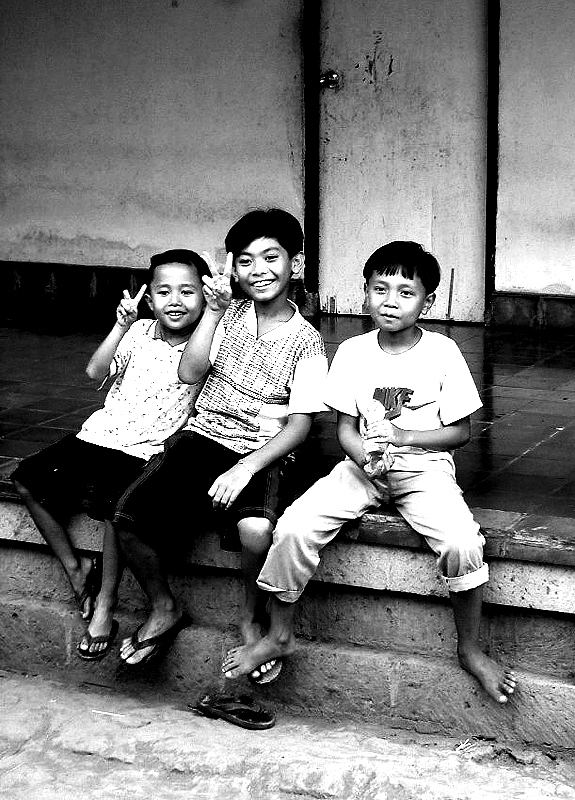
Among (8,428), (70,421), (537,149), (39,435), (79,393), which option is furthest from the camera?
(537,149)

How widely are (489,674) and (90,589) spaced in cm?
134

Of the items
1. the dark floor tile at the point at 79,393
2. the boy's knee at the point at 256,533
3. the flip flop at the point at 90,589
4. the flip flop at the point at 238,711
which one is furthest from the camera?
the dark floor tile at the point at 79,393

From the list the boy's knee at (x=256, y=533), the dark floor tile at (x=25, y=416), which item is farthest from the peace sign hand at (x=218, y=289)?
the dark floor tile at (x=25, y=416)

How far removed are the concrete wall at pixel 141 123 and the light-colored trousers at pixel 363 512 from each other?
390 cm

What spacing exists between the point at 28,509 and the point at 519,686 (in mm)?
1651

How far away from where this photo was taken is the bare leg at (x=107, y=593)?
383 centimetres

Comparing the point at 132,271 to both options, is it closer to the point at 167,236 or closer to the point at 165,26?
the point at 167,236

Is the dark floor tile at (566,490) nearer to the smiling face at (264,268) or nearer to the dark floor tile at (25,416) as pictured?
the smiling face at (264,268)

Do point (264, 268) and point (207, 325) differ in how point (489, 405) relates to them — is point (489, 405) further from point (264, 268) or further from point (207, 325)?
point (207, 325)

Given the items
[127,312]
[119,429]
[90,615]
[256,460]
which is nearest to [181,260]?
[127,312]

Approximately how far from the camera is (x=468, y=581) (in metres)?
3.40

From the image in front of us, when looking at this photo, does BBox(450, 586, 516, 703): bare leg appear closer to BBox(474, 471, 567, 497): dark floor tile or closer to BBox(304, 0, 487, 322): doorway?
BBox(474, 471, 567, 497): dark floor tile

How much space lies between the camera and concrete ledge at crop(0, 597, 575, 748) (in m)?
3.57

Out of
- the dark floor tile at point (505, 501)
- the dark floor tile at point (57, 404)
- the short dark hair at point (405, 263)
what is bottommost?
the dark floor tile at point (505, 501)
